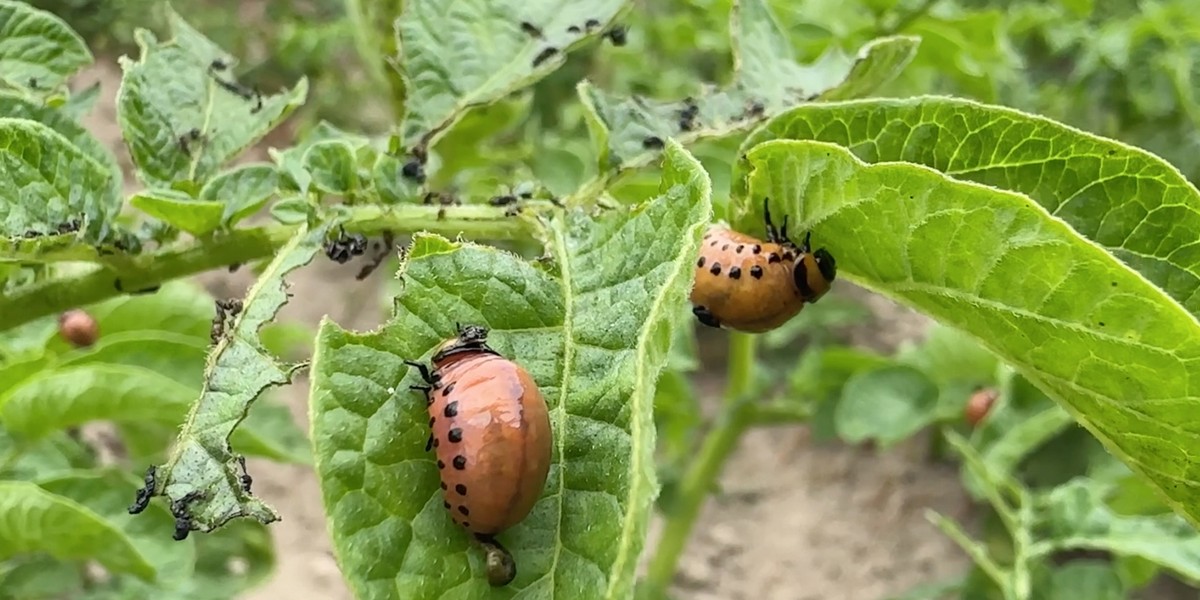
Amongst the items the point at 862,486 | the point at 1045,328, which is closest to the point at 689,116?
the point at 1045,328

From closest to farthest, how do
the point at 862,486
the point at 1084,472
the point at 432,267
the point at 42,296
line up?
the point at 432,267, the point at 42,296, the point at 1084,472, the point at 862,486

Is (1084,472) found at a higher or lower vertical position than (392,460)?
lower

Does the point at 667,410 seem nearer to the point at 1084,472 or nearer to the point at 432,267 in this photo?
the point at 1084,472

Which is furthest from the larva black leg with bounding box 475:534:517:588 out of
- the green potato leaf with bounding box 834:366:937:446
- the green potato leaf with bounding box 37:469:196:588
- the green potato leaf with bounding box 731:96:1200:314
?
the green potato leaf with bounding box 834:366:937:446

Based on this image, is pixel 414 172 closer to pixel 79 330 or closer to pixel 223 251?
pixel 223 251

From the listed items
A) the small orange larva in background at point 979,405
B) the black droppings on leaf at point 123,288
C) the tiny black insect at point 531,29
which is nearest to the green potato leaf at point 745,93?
the tiny black insect at point 531,29

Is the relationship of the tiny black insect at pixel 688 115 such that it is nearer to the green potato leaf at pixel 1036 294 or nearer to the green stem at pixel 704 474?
the green potato leaf at pixel 1036 294

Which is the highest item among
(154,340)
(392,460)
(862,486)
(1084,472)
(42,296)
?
(392,460)
